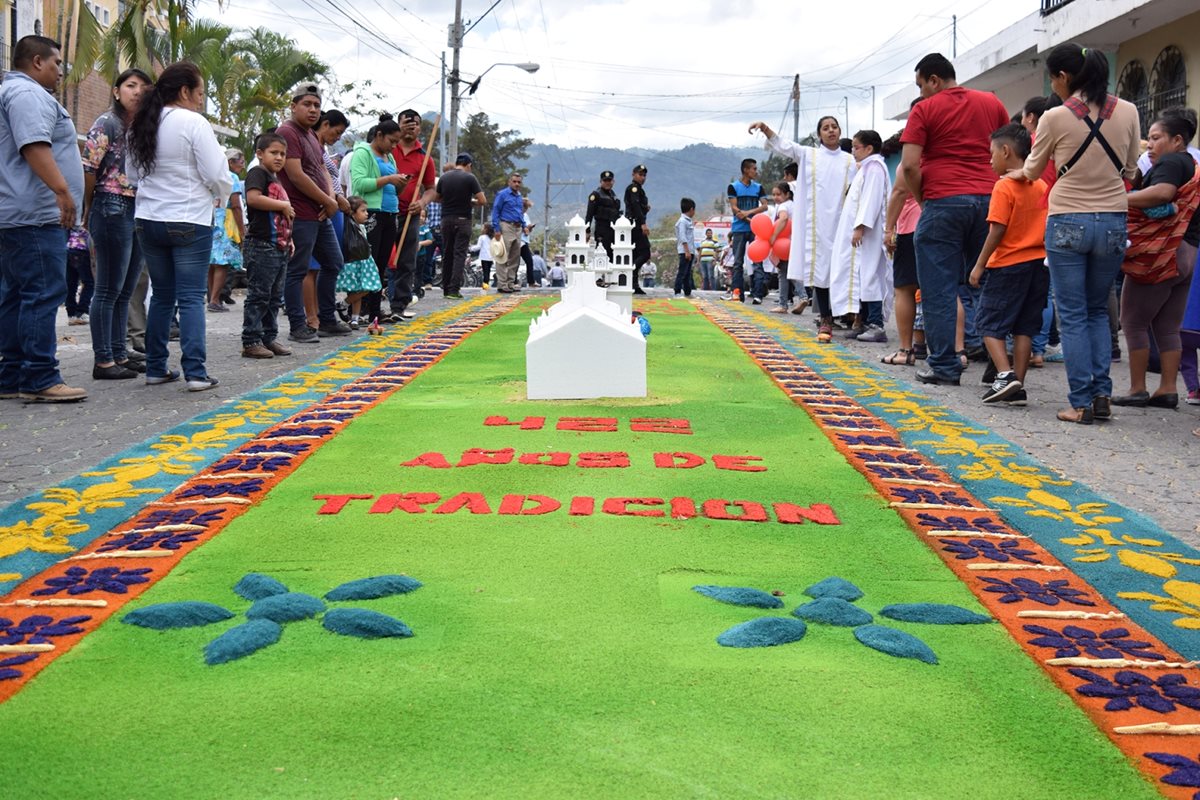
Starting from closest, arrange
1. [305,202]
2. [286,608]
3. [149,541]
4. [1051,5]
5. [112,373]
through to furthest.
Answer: [286,608]
[149,541]
[112,373]
[305,202]
[1051,5]

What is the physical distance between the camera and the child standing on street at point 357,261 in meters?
10.0

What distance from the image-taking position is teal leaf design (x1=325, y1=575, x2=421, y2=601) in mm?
3150

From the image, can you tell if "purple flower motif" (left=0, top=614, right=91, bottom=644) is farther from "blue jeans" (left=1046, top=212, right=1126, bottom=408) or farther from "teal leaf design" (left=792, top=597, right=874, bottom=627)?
"blue jeans" (left=1046, top=212, right=1126, bottom=408)

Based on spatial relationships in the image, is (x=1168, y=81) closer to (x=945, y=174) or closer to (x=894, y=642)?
(x=945, y=174)

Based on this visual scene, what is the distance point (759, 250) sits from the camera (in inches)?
585

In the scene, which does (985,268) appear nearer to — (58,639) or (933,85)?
(933,85)

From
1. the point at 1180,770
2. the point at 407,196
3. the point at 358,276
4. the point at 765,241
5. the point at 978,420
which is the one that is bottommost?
the point at 1180,770

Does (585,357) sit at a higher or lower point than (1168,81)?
lower

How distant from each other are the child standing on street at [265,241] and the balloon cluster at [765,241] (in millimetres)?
6781

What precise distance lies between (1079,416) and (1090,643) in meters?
3.56

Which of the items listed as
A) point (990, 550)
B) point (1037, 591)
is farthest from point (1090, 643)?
point (990, 550)

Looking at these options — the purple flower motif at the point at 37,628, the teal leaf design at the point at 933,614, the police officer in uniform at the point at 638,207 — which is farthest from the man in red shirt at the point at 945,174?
the police officer in uniform at the point at 638,207

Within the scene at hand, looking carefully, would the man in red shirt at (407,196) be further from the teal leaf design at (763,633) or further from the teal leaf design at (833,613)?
the teal leaf design at (763,633)

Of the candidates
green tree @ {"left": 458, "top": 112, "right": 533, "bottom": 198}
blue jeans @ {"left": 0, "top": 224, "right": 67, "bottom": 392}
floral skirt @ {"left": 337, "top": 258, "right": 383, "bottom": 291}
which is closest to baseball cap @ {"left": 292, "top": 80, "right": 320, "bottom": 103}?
floral skirt @ {"left": 337, "top": 258, "right": 383, "bottom": 291}
